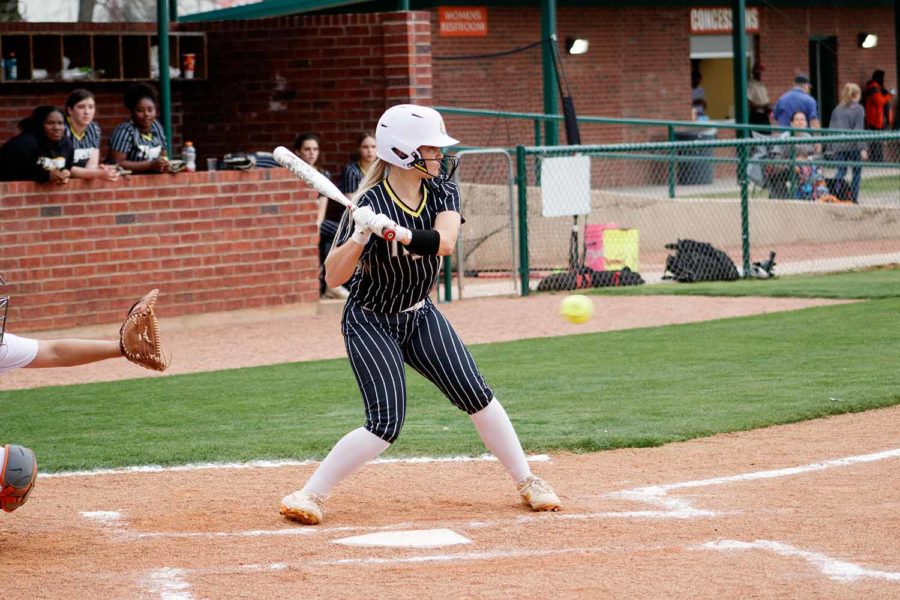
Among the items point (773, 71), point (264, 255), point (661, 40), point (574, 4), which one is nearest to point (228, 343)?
point (264, 255)

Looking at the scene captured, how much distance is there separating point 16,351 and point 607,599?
104 inches

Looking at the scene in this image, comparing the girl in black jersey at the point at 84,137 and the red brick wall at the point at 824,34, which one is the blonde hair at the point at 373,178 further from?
the red brick wall at the point at 824,34

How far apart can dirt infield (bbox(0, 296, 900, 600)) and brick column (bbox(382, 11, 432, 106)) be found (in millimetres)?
7825

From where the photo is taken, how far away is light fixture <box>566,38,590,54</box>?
88.0 feet

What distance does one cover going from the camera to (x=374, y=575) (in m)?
5.14

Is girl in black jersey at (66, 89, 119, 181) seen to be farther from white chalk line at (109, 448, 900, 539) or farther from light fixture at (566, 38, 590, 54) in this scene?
light fixture at (566, 38, 590, 54)

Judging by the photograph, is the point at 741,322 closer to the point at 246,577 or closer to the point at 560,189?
the point at 560,189

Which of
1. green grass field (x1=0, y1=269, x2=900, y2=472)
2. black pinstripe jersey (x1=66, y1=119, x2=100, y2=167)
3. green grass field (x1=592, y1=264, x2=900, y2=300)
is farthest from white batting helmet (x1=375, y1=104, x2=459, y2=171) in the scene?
green grass field (x1=592, y1=264, x2=900, y2=300)

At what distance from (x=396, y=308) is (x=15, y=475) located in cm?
164

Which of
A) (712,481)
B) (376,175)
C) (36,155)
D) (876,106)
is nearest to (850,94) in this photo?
(876,106)

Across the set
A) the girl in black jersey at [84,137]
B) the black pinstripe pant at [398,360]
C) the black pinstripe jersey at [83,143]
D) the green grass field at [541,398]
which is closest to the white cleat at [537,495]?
the black pinstripe pant at [398,360]

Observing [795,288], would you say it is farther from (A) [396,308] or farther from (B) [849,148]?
(A) [396,308]

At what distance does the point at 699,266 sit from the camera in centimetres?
1587

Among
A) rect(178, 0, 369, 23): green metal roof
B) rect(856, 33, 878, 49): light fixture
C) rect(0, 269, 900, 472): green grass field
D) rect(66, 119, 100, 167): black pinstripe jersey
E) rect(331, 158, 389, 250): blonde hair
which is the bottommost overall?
rect(0, 269, 900, 472): green grass field
